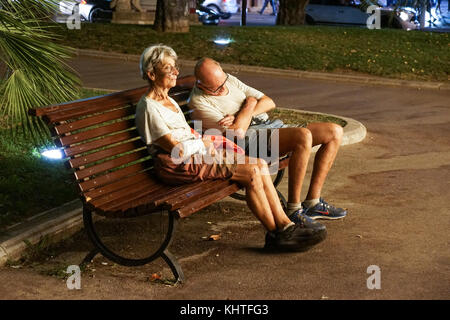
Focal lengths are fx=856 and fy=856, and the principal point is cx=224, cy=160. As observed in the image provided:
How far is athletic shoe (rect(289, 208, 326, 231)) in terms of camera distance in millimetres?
5513

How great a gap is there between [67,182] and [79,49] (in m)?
12.0

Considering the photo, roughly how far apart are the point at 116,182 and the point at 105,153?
20cm

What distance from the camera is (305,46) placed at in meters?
18.2

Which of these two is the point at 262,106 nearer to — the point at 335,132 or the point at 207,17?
the point at 335,132

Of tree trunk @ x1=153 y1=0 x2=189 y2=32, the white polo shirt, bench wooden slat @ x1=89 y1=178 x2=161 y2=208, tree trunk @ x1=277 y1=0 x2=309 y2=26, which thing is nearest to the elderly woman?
bench wooden slat @ x1=89 y1=178 x2=161 y2=208

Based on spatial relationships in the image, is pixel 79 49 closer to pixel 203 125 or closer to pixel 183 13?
pixel 183 13

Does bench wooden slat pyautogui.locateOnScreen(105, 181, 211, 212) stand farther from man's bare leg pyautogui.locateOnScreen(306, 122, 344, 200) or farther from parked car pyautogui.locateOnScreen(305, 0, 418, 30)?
parked car pyautogui.locateOnScreen(305, 0, 418, 30)

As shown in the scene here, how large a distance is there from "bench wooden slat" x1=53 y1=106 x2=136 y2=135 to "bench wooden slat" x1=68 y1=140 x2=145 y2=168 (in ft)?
0.60

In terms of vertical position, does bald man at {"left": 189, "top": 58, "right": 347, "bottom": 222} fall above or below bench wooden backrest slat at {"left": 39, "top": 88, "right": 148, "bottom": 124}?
below

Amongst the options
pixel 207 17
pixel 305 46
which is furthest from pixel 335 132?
pixel 207 17
